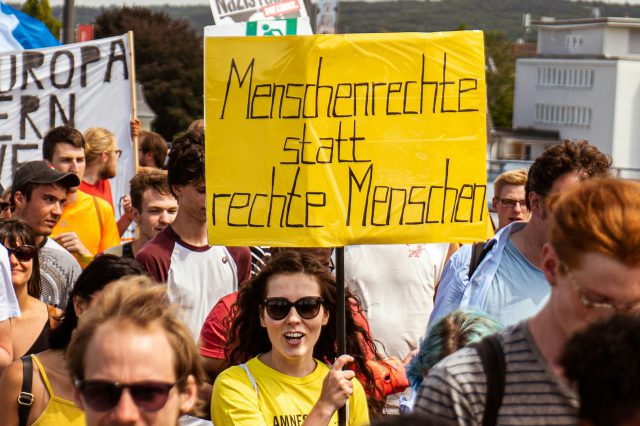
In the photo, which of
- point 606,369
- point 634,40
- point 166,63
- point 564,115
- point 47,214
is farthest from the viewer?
point 564,115

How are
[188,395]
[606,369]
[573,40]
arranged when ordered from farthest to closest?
[573,40]
[188,395]
[606,369]

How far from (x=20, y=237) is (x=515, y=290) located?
2234mm

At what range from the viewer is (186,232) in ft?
17.8

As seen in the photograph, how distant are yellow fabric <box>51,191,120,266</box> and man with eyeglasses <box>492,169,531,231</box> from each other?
2289 millimetres

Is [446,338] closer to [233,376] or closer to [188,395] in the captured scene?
[188,395]

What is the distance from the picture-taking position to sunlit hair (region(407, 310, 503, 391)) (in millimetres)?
3396

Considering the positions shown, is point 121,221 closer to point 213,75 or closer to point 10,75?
point 10,75

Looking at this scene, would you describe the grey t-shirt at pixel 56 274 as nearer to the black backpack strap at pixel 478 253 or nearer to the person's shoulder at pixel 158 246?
the person's shoulder at pixel 158 246

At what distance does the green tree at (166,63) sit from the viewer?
7119 cm

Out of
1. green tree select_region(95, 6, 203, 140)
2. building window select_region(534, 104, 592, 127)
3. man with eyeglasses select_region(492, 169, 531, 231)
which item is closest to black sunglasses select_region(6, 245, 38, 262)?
man with eyeglasses select_region(492, 169, 531, 231)

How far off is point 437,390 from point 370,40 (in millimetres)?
1875

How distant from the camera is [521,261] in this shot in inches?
175

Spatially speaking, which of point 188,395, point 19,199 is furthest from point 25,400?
point 19,199

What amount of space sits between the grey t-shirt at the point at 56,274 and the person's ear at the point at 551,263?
3623 mm
